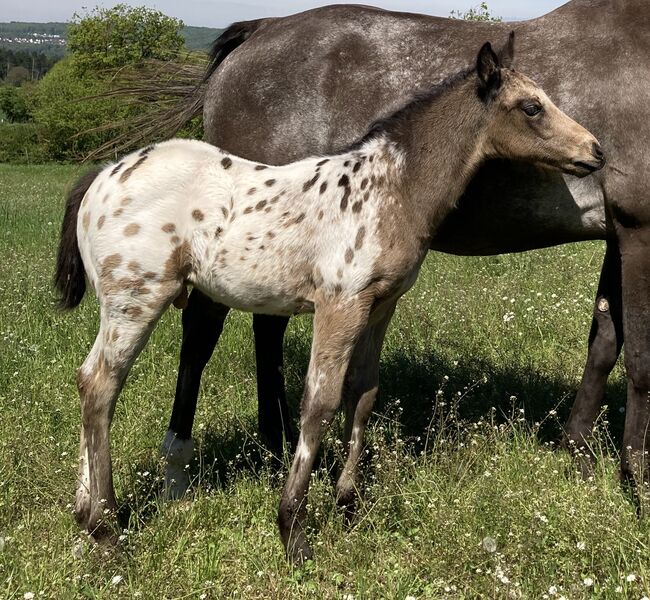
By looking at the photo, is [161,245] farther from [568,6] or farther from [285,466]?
[568,6]

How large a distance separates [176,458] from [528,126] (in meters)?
2.32

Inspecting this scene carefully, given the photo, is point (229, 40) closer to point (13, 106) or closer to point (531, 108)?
point (531, 108)

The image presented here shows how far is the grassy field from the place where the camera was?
330 cm

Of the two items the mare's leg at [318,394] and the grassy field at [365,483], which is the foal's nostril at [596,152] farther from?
the grassy field at [365,483]

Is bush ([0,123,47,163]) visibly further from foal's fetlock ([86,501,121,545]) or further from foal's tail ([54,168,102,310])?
foal's fetlock ([86,501,121,545])

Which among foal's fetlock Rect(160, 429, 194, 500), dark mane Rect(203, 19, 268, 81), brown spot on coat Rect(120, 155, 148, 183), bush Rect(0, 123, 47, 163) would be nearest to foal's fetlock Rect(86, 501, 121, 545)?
foal's fetlock Rect(160, 429, 194, 500)

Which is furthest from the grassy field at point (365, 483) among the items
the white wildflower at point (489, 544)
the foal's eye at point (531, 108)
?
the foal's eye at point (531, 108)

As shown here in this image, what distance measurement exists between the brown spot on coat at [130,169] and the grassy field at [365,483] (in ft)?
4.04

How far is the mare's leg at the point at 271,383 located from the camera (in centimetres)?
482

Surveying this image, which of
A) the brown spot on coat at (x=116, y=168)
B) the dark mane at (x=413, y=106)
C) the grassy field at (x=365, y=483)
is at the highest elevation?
the dark mane at (x=413, y=106)

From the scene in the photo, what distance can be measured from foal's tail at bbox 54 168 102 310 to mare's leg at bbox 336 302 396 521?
4.26 ft

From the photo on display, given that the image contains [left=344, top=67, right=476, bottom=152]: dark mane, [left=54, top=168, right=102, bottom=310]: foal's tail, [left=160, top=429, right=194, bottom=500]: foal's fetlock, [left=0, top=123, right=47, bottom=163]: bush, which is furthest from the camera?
[left=0, top=123, right=47, bottom=163]: bush

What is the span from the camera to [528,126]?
138 inches

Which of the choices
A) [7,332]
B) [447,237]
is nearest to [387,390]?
[447,237]
